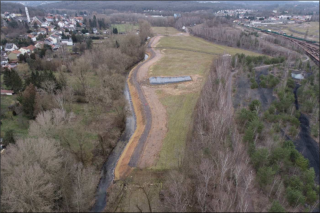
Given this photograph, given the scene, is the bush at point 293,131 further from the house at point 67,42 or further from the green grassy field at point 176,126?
the house at point 67,42

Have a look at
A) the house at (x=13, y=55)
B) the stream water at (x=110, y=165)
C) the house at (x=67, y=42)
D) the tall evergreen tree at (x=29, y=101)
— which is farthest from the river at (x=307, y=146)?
the house at (x=67, y=42)

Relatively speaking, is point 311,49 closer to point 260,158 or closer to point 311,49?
point 311,49

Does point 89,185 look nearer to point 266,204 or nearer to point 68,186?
point 68,186

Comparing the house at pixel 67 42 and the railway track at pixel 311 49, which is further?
the house at pixel 67 42

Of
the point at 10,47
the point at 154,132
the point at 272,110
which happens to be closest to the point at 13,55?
the point at 10,47

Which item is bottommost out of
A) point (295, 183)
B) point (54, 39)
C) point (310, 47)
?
point (295, 183)
